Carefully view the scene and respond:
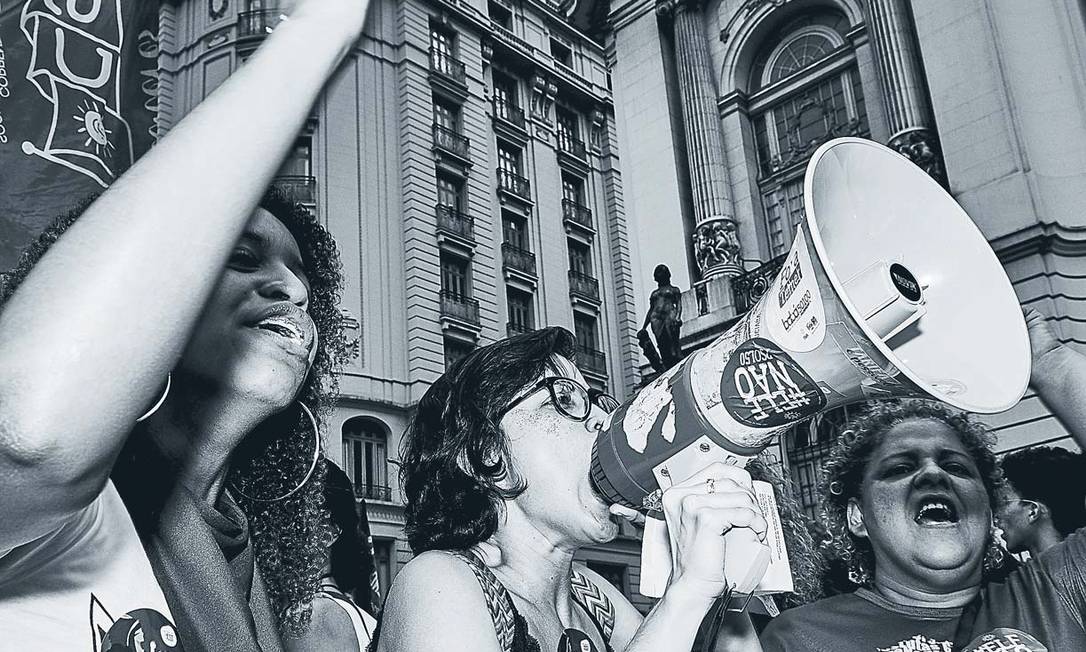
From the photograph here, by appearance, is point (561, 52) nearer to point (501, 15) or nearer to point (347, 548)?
point (501, 15)

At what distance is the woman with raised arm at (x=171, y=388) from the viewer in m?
0.42

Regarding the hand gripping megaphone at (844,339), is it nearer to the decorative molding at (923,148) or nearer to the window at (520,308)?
the window at (520,308)

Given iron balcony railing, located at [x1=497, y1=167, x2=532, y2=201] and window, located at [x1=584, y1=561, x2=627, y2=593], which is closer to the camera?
window, located at [x1=584, y1=561, x2=627, y2=593]

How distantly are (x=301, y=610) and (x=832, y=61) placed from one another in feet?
33.5

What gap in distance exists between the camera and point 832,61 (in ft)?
32.9

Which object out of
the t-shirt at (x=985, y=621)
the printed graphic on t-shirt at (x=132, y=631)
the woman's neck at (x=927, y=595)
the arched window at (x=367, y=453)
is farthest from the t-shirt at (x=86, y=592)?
the arched window at (x=367, y=453)

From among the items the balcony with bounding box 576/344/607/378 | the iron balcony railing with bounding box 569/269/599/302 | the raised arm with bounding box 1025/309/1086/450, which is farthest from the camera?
the iron balcony railing with bounding box 569/269/599/302

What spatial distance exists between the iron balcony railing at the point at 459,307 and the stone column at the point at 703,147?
3979 millimetres

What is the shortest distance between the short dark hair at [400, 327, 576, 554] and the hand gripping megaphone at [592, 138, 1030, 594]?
0.16 m

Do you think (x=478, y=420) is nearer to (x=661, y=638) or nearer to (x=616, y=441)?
(x=616, y=441)

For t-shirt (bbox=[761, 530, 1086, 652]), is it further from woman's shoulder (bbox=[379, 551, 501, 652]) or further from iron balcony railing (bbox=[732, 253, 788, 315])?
iron balcony railing (bbox=[732, 253, 788, 315])

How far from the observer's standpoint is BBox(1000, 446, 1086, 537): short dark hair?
2.62 meters

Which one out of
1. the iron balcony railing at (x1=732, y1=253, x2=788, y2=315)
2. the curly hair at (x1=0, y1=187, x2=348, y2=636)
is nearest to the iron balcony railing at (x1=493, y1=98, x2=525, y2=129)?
the iron balcony railing at (x1=732, y1=253, x2=788, y2=315)

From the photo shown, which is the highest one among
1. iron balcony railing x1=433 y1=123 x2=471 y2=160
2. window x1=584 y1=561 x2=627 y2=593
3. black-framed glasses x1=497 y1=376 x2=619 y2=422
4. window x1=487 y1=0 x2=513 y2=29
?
window x1=487 y1=0 x2=513 y2=29
